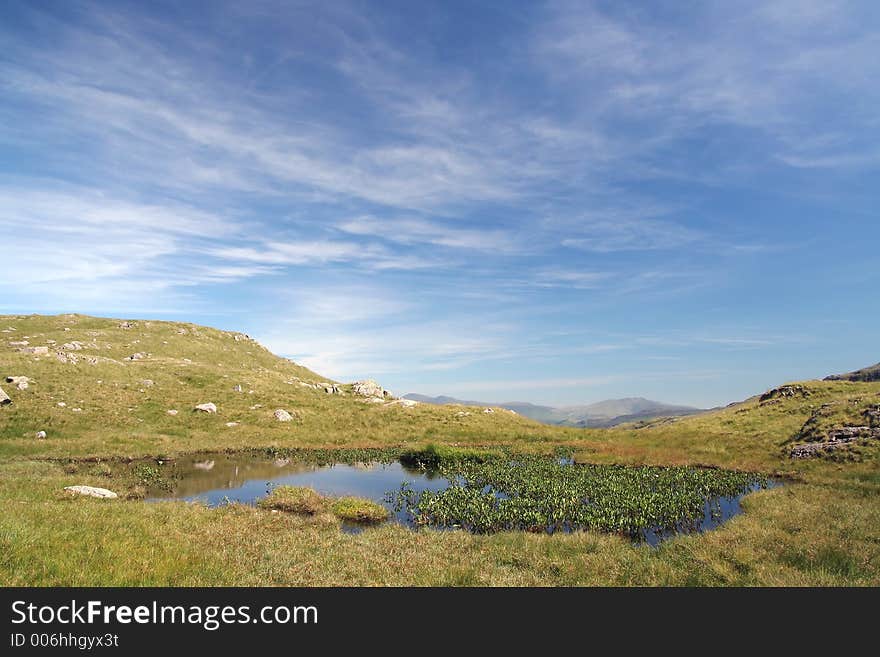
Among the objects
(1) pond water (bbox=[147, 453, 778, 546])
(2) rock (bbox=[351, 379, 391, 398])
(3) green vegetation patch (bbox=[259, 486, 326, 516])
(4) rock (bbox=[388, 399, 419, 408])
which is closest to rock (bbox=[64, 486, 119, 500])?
(1) pond water (bbox=[147, 453, 778, 546])

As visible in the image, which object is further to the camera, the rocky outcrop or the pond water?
the rocky outcrop

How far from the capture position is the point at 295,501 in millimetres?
23219

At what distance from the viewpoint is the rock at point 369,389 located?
290ft

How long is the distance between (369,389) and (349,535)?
74484 millimetres

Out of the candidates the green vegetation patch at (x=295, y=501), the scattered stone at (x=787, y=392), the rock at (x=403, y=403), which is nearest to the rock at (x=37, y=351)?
the rock at (x=403, y=403)

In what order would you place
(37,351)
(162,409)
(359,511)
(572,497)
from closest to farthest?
(359,511) → (572,497) → (162,409) → (37,351)

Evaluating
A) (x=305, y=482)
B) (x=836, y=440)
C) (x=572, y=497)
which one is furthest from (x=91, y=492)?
(x=836, y=440)

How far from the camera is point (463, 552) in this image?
15.5m

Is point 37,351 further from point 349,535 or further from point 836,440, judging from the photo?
point 836,440

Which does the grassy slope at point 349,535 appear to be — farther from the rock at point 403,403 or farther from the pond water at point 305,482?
the rock at point 403,403

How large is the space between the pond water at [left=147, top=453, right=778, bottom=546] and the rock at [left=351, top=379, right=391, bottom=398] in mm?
46607

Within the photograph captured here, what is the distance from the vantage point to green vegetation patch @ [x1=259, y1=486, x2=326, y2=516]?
73.9 ft

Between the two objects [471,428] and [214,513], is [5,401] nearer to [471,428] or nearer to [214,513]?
[214,513]

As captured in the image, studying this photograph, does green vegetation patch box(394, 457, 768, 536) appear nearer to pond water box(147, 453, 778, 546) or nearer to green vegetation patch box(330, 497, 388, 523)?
pond water box(147, 453, 778, 546)
